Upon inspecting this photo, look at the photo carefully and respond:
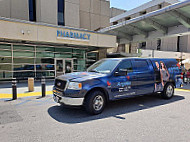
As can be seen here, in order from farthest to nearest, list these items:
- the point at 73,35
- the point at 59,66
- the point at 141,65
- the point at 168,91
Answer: the point at 59,66
the point at 73,35
the point at 168,91
the point at 141,65

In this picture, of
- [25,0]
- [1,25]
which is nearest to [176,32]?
[1,25]

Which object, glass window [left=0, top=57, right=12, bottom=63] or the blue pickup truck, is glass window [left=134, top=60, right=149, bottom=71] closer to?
the blue pickup truck

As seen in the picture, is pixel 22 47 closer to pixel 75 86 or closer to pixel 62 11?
pixel 62 11

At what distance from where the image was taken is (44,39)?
12281 millimetres

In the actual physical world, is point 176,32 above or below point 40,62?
above

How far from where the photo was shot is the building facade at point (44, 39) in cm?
1182

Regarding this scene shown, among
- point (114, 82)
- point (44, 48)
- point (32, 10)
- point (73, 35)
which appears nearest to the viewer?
point (114, 82)

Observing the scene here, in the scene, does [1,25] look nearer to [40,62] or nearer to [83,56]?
[40,62]

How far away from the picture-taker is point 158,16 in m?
12.9

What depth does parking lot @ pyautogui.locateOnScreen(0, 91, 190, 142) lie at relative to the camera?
362cm

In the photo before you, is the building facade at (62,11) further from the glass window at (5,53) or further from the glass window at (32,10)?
the glass window at (5,53)

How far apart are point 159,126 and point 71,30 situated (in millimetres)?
11300

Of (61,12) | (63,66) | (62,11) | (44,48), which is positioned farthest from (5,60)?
(62,11)

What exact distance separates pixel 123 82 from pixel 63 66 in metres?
11.5
